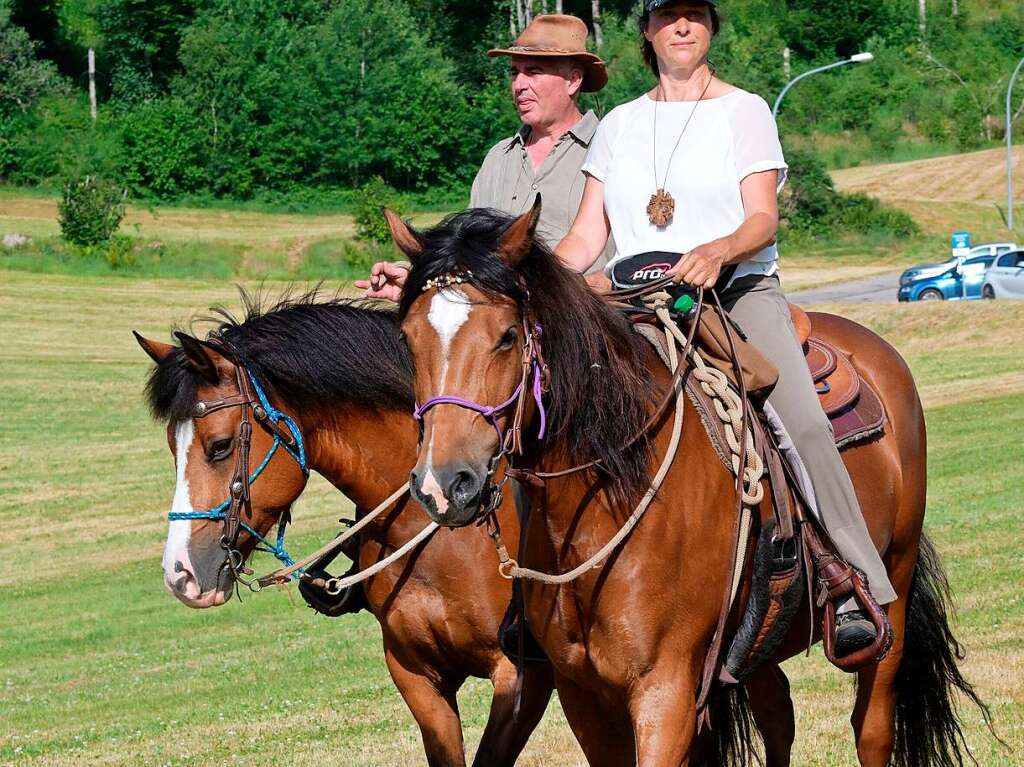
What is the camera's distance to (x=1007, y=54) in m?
83.9

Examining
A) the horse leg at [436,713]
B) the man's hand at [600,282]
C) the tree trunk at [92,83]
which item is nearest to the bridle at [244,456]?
the horse leg at [436,713]

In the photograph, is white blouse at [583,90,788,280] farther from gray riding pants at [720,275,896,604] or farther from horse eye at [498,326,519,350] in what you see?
horse eye at [498,326,519,350]

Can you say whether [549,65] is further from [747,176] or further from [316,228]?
[316,228]

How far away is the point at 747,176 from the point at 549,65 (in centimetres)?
193

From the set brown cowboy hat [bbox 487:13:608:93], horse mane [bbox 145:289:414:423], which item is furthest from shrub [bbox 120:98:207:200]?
horse mane [bbox 145:289:414:423]

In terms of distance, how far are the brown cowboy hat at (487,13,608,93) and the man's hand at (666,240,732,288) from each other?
2.10 metres

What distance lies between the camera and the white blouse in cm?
529

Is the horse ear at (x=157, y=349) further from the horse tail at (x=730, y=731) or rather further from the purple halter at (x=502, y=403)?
the horse tail at (x=730, y=731)

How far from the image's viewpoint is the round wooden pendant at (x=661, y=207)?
5312 millimetres

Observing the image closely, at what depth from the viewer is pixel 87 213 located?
52.5 metres

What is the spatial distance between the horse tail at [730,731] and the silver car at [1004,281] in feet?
109

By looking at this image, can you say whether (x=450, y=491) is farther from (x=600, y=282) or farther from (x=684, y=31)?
(x=684, y=31)

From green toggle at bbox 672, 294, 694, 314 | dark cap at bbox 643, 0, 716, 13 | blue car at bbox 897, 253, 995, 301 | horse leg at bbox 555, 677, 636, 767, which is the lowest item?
blue car at bbox 897, 253, 995, 301

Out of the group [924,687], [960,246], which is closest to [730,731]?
[924,687]
